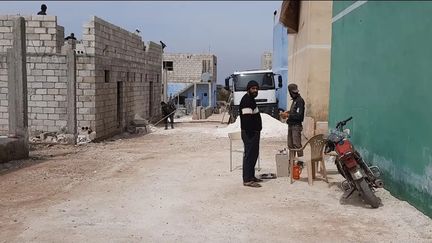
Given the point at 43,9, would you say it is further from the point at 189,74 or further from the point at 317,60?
the point at 189,74

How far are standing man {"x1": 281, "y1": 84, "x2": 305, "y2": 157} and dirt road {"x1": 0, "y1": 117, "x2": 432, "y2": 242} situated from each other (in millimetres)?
748

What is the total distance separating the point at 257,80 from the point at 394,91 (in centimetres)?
1257

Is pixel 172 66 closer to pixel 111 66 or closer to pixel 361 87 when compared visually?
pixel 111 66

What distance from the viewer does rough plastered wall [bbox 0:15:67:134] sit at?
13.4 m

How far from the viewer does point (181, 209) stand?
580 centimetres

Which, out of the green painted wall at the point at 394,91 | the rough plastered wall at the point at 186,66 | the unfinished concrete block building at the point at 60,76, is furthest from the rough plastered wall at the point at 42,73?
the rough plastered wall at the point at 186,66

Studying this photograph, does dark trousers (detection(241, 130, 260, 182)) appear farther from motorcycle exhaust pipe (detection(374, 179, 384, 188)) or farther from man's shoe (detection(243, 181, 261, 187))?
motorcycle exhaust pipe (detection(374, 179, 384, 188))

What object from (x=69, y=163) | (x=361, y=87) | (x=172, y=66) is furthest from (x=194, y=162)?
(x=172, y=66)

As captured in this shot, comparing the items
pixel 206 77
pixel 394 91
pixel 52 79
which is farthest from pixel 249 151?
pixel 206 77

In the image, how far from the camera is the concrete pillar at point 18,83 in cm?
1013

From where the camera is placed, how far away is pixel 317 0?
13.7 metres

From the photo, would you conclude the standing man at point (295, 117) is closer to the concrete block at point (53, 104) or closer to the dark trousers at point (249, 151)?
the dark trousers at point (249, 151)

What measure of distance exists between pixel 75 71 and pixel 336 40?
7.75 m

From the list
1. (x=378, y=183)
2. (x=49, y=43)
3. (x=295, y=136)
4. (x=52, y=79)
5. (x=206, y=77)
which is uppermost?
(x=49, y=43)
